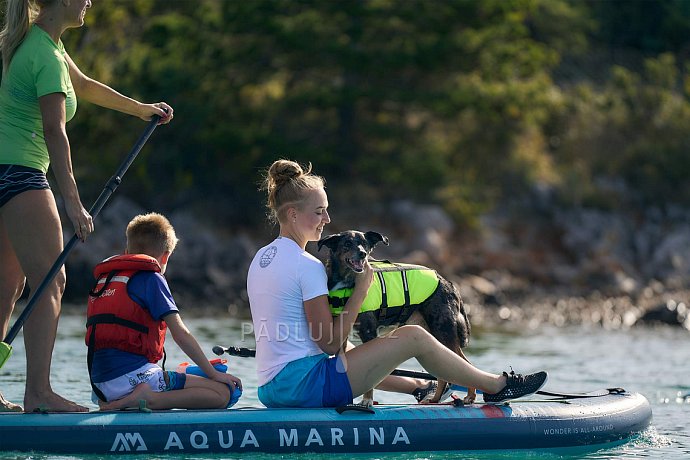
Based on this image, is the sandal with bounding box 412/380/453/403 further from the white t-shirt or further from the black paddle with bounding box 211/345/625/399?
the white t-shirt

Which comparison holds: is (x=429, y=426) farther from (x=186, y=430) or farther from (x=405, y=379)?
(x=186, y=430)

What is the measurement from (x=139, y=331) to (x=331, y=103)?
55.8ft

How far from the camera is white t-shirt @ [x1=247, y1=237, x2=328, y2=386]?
221 inches

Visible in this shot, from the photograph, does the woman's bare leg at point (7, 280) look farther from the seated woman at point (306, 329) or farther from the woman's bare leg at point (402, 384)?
the woman's bare leg at point (402, 384)

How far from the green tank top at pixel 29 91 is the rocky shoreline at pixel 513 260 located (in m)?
12.8

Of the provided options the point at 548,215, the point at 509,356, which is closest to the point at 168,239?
the point at 509,356

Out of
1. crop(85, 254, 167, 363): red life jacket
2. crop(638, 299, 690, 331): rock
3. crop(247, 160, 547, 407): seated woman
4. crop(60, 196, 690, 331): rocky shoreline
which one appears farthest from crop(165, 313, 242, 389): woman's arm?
crop(638, 299, 690, 331): rock

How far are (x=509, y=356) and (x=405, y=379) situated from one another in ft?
19.3

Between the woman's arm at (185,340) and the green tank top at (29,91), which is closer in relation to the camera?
the green tank top at (29,91)

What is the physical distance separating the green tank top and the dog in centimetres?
168

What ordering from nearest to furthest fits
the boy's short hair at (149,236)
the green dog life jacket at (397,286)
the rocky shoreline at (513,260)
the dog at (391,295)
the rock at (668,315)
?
the boy's short hair at (149,236)
the dog at (391,295)
the green dog life jacket at (397,286)
the rock at (668,315)
the rocky shoreline at (513,260)

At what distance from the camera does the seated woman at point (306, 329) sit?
18.5ft

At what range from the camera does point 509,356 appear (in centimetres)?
1256

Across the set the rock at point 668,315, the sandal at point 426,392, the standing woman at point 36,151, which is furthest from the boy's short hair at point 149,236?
the rock at point 668,315
